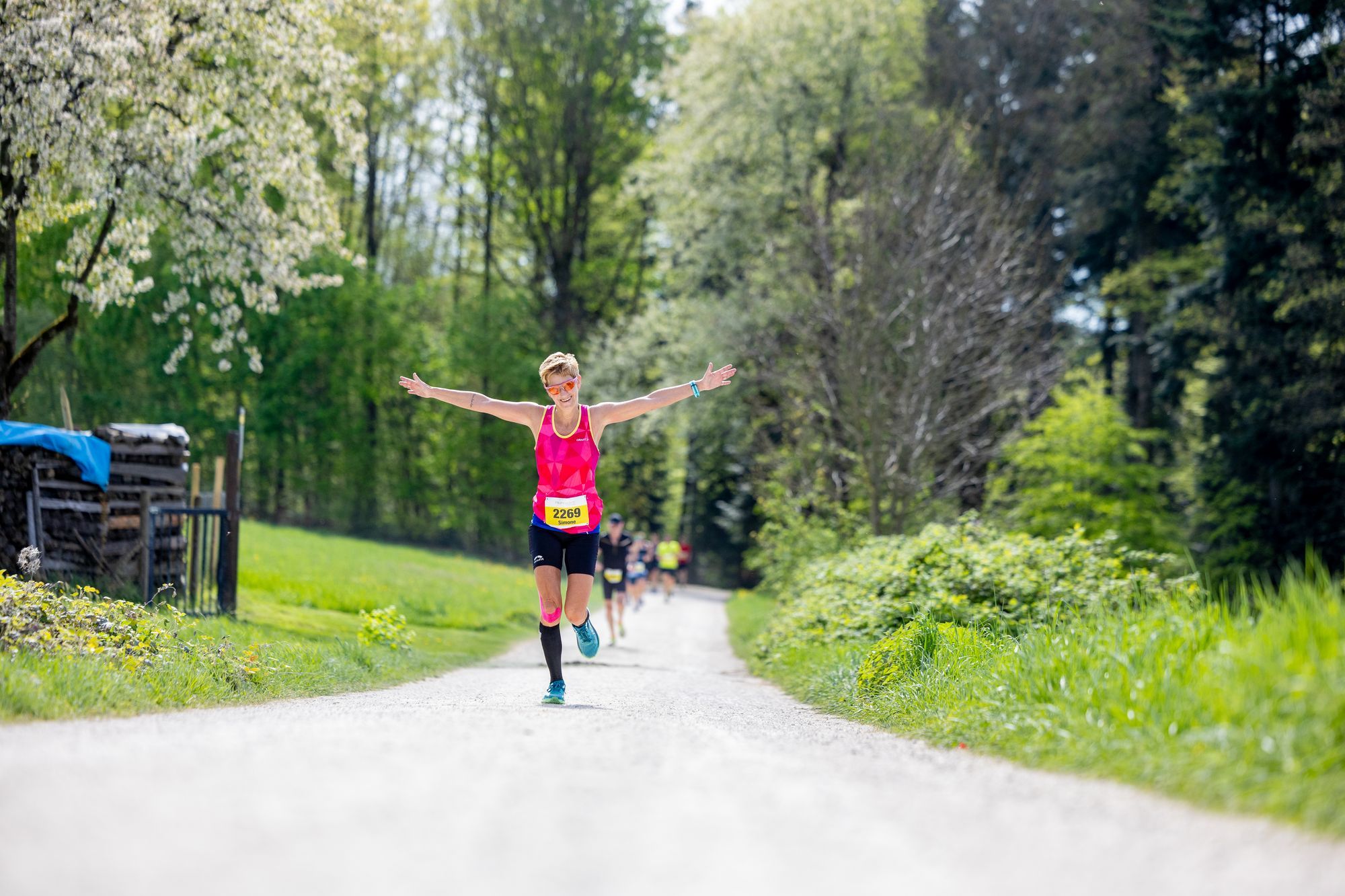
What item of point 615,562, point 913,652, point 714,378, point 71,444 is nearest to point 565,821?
point 714,378

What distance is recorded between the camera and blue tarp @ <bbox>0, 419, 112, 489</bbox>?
1246 centimetres

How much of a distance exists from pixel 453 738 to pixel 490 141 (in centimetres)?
Answer: 4176

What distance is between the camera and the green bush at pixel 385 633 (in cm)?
1248

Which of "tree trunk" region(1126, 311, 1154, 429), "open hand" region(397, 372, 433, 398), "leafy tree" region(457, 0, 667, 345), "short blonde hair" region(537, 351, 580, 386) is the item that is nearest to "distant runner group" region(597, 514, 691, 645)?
"short blonde hair" region(537, 351, 580, 386)

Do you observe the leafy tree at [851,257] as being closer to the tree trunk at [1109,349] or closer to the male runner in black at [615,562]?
the tree trunk at [1109,349]

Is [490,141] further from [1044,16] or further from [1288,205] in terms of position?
[1288,205]

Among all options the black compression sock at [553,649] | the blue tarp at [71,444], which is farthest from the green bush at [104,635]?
the blue tarp at [71,444]

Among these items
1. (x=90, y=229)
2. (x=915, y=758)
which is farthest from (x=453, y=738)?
(x=90, y=229)

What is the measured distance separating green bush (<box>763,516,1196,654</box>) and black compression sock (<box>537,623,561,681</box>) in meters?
3.71

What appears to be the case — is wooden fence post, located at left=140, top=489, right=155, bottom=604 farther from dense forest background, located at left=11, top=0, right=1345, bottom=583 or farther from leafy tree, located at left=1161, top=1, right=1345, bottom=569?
leafy tree, located at left=1161, top=1, right=1345, bottom=569

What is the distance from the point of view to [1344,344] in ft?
68.6

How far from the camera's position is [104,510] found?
1334 centimetres

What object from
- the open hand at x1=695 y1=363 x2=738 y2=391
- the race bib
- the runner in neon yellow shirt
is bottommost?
the runner in neon yellow shirt

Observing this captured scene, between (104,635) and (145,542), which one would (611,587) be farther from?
(104,635)
